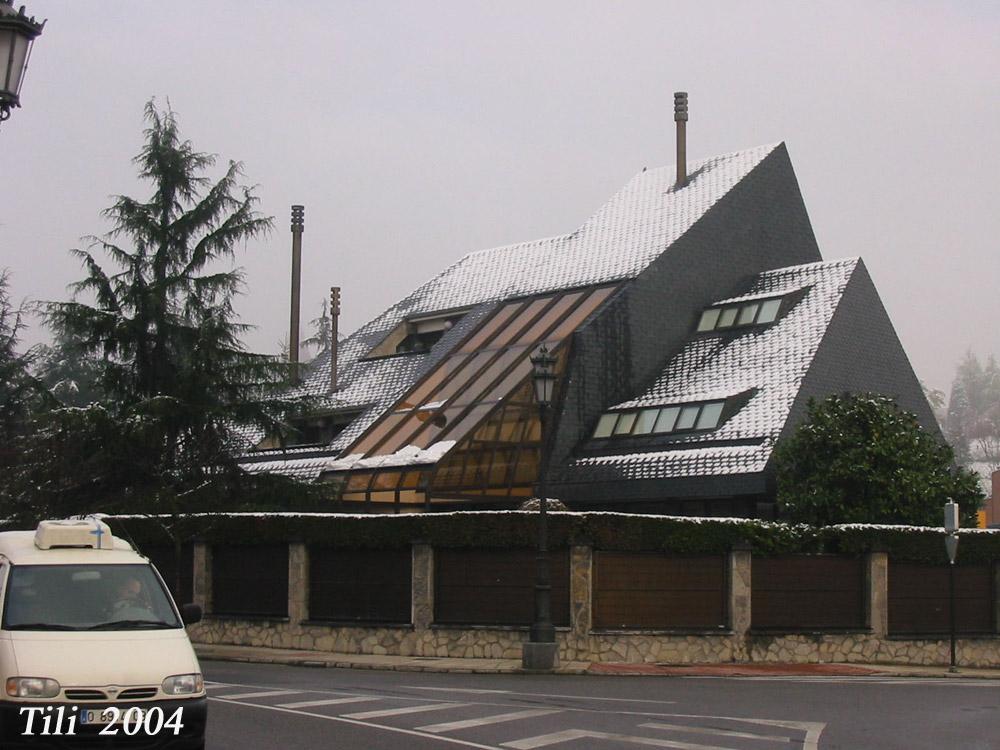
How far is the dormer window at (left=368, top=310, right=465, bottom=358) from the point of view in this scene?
5238 centimetres

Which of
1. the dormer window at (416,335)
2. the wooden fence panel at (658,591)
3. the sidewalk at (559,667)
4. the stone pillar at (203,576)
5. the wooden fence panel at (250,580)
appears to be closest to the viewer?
the sidewalk at (559,667)

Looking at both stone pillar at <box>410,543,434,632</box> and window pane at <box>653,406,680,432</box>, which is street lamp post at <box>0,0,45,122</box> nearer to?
stone pillar at <box>410,543,434,632</box>

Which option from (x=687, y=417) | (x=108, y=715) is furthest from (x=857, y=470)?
(x=108, y=715)

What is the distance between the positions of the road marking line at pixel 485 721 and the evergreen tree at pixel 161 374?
59.4 ft

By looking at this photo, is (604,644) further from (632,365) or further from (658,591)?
(632,365)

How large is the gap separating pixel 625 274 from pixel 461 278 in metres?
11.4

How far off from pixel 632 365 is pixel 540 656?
59.3 feet

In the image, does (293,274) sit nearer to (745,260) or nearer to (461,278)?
(461,278)

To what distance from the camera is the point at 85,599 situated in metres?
12.6

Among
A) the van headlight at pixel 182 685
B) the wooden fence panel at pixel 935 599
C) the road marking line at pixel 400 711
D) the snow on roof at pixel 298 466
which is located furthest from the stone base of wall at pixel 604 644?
the van headlight at pixel 182 685

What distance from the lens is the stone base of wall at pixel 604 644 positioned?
94.2ft

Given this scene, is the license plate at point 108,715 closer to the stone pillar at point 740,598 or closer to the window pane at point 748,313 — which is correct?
the stone pillar at point 740,598

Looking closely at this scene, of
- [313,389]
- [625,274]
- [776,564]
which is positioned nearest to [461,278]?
[313,389]

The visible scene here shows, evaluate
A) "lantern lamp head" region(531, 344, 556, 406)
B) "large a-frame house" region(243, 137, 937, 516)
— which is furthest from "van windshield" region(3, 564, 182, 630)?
"large a-frame house" region(243, 137, 937, 516)
